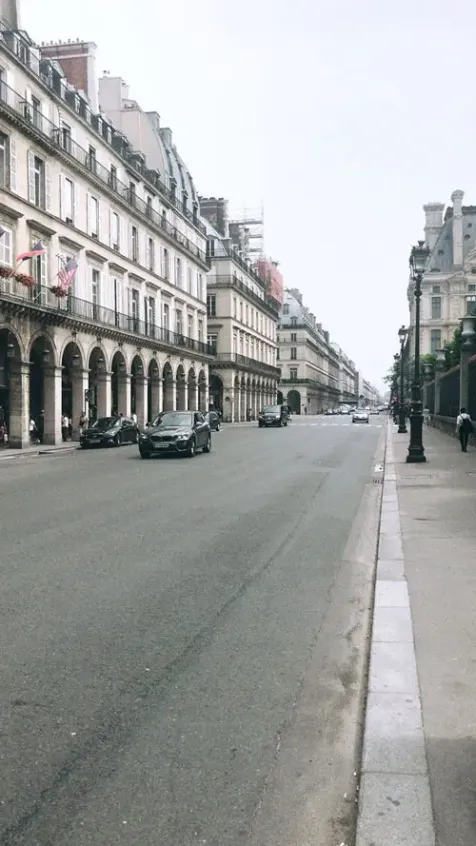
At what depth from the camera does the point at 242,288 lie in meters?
73.7

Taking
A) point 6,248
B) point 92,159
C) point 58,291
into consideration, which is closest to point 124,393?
point 58,291

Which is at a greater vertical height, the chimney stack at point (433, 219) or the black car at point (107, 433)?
the chimney stack at point (433, 219)

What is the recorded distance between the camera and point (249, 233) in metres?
93.9

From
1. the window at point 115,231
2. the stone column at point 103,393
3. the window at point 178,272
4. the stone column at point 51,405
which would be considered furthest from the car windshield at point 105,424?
the window at point 178,272

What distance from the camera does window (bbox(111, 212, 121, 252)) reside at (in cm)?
3919

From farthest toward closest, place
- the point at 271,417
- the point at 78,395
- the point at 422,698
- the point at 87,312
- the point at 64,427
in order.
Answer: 1. the point at 271,417
2. the point at 87,312
3. the point at 78,395
4. the point at 64,427
5. the point at 422,698

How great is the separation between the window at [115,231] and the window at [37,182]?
27.5 ft

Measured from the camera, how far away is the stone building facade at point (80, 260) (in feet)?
91.9

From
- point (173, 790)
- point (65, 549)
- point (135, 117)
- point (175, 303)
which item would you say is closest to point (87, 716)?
point (173, 790)

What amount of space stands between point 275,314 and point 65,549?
87187mm

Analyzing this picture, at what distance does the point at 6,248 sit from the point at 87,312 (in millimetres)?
7933

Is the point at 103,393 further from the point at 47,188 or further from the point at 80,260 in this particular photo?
the point at 47,188

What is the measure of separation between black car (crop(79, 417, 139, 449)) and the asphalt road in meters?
19.0

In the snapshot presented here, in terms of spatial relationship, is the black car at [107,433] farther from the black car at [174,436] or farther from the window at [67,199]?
the window at [67,199]
